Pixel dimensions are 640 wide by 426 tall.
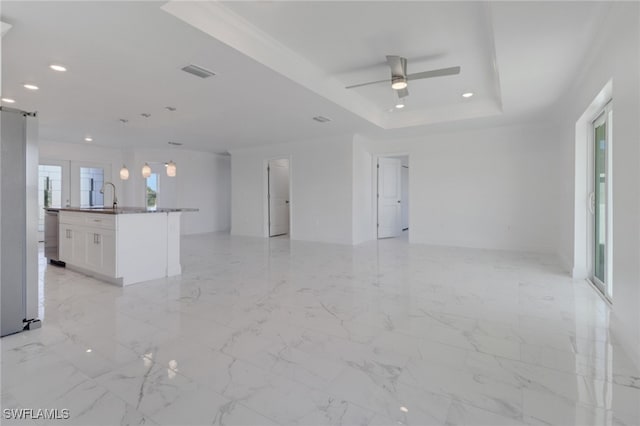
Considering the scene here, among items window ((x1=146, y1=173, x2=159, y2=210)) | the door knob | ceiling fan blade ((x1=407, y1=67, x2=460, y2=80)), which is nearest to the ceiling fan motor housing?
ceiling fan blade ((x1=407, y1=67, x2=460, y2=80))

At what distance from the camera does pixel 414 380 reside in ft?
6.01

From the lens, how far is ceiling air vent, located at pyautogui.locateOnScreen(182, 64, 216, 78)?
3.40m

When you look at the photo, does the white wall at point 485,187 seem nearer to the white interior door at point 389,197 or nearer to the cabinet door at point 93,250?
the white interior door at point 389,197

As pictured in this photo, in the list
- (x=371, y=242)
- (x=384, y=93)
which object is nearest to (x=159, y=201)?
(x=371, y=242)

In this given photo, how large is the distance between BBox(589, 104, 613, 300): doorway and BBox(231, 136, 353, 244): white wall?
412 cm

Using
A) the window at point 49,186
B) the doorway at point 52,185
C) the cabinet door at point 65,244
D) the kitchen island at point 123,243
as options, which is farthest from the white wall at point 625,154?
the window at point 49,186

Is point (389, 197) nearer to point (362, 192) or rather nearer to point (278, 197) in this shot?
point (362, 192)

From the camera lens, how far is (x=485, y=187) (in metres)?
6.48

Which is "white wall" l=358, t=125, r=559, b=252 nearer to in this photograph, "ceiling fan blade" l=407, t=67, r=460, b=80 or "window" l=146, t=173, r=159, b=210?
"ceiling fan blade" l=407, t=67, r=460, b=80

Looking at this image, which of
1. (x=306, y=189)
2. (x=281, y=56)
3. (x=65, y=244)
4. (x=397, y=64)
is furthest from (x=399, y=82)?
(x=65, y=244)

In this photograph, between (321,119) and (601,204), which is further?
(321,119)

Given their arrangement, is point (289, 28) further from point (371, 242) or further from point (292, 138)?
point (371, 242)

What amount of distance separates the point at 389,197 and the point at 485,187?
7.65 ft

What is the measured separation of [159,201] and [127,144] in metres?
2.86
